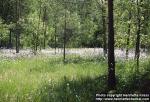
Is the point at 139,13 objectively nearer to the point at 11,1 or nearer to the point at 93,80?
the point at 93,80

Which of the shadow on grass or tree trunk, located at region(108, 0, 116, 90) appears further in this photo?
tree trunk, located at region(108, 0, 116, 90)

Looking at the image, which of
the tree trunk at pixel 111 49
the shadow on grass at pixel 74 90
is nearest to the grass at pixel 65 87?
the shadow on grass at pixel 74 90

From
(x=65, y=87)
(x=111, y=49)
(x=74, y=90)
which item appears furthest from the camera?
(x=65, y=87)

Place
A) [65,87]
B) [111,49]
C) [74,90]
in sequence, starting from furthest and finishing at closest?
[65,87] → [111,49] → [74,90]

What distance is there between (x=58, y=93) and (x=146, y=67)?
6.67m

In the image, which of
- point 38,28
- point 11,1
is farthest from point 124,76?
point 11,1

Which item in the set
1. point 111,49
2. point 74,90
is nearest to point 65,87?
point 74,90

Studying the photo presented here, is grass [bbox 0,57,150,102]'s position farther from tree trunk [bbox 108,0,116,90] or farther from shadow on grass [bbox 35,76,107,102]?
tree trunk [bbox 108,0,116,90]

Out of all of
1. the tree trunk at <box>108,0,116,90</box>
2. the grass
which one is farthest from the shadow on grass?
the tree trunk at <box>108,0,116,90</box>

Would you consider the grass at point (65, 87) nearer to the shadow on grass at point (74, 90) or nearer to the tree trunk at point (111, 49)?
the shadow on grass at point (74, 90)

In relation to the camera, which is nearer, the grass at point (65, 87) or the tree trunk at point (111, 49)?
the grass at point (65, 87)

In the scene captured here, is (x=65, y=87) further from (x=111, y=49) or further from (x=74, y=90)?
(x=111, y=49)

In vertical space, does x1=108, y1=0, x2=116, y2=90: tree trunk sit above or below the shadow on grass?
above

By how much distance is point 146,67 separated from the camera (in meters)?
18.7
